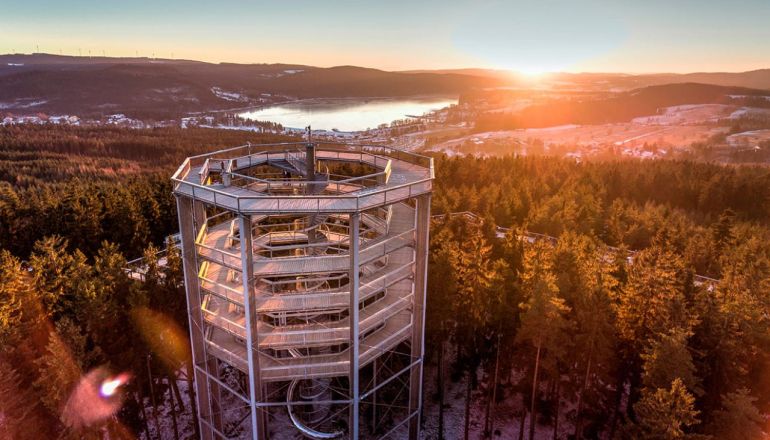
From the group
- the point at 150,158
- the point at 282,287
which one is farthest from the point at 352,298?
the point at 150,158

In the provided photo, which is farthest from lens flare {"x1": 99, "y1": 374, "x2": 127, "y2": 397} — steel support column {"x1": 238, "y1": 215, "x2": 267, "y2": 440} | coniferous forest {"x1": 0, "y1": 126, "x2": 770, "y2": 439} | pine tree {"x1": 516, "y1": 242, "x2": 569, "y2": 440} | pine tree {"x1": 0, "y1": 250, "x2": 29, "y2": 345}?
pine tree {"x1": 516, "y1": 242, "x2": 569, "y2": 440}

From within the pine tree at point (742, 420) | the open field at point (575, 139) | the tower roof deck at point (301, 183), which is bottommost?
the open field at point (575, 139)

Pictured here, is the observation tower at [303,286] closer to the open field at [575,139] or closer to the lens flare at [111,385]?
the lens flare at [111,385]

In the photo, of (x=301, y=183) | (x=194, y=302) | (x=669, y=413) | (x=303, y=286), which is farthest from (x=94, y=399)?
(x=669, y=413)

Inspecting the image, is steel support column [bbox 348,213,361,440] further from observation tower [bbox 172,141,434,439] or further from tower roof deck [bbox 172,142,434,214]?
tower roof deck [bbox 172,142,434,214]

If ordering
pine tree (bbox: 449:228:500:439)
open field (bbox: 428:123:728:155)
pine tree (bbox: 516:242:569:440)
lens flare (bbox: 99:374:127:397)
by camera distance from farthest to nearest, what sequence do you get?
open field (bbox: 428:123:728:155) → pine tree (bbox: 449:228:500:439) → lens flare (bbox: 99:374:127:397) → pine tree (bbox: 516:242:569:440)

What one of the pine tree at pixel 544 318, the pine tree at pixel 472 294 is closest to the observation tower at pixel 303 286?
the pine tree at pixel 472 294

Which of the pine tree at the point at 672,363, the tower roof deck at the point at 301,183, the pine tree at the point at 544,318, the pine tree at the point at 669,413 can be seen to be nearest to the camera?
the pine tree at the point at 669,413
